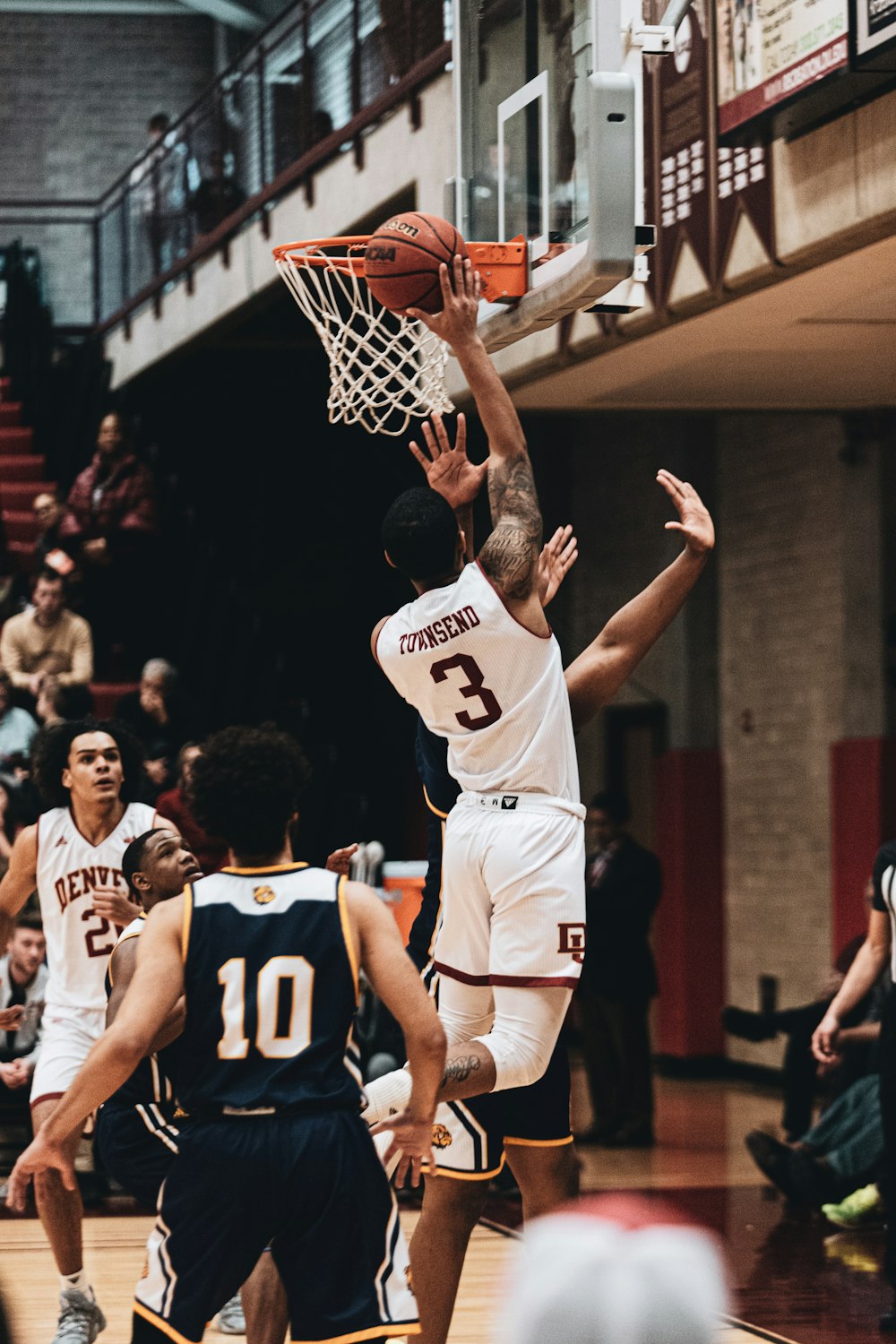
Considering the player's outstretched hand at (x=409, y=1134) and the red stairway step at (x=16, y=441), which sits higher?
the red stairway step at (x=16, y=441)

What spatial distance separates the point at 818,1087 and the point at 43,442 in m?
9.59

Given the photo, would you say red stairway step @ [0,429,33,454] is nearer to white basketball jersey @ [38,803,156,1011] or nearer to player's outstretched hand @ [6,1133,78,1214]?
white basketball jersey @ [38,803,156,1011]

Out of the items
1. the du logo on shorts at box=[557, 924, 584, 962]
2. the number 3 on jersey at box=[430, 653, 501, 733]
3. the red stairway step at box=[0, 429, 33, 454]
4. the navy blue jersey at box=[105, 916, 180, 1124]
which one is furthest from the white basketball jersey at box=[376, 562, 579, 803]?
the red stairway step at box=[0, 429, 33, 454]

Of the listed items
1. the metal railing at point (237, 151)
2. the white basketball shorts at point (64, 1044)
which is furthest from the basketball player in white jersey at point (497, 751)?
the metal railing at point (237, 151)

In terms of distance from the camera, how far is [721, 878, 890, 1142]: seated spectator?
9.51 m

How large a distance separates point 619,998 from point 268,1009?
27.0ft

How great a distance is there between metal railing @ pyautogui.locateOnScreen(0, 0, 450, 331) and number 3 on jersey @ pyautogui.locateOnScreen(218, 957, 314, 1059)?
770 cm

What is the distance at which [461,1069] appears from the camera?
4727mm

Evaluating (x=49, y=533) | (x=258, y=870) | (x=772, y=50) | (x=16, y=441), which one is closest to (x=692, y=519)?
(x=258, y=870)

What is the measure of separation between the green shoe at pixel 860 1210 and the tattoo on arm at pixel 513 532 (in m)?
4.82

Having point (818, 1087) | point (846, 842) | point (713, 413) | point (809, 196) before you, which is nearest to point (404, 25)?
point (713, 413)

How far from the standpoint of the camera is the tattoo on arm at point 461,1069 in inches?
185

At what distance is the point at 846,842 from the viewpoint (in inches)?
494

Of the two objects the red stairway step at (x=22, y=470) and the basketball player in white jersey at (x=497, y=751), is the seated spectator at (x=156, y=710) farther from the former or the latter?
the basketball player in white jersey at (x=497, y=751)
